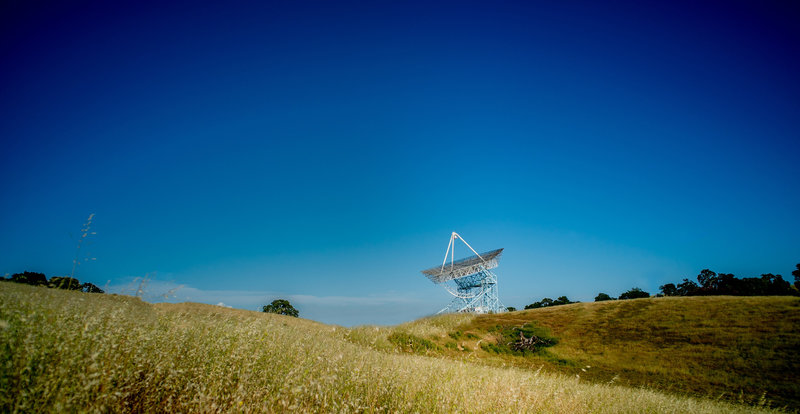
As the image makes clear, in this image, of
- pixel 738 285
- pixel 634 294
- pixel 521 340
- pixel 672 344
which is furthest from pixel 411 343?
pixel 738 285

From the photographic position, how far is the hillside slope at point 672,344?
13820mm

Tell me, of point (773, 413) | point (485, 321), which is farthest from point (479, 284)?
point (773, 413)

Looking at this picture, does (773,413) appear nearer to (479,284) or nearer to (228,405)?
(228,405)

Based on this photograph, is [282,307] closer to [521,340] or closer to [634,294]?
[521,340]

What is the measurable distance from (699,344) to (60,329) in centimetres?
2614

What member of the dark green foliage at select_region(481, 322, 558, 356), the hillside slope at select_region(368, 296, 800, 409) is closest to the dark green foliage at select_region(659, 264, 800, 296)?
the hillside slope at select_region(368, 296, 800, 409)

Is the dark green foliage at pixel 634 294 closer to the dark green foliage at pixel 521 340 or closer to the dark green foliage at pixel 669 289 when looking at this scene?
the dark green foliage at pixel 669 289

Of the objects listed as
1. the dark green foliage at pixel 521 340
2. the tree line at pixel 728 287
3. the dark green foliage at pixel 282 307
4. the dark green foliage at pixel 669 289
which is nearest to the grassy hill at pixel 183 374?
the dark green foliage at pixel 521 340

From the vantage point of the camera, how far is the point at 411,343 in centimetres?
1788

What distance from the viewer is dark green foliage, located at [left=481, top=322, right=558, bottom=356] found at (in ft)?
68.2

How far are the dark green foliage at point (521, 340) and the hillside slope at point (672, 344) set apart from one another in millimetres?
362

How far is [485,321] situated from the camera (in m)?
27.4

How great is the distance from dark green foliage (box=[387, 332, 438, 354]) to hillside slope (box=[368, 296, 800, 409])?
1.35ft

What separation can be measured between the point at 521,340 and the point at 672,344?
848 cm
